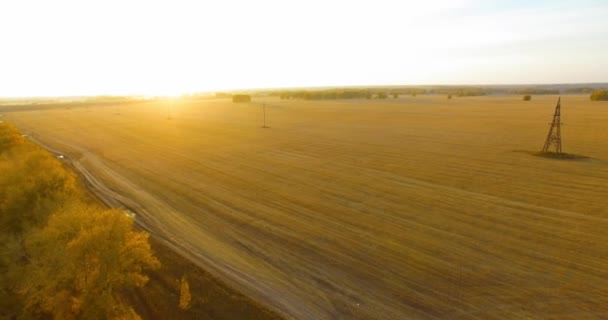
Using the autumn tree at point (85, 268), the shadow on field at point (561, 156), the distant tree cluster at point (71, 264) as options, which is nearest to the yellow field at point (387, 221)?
the shadow on field at point (561, 156)

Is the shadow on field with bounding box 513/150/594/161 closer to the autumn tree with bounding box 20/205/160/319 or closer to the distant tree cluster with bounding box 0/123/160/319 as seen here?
the distant tree cluster with bounding box 0/123/160/319

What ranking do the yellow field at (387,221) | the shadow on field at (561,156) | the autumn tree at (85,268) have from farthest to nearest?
1. the shadow on field at (561,156)
2. the yellow field at (387,221)
3. the autumn tree at (85,268)

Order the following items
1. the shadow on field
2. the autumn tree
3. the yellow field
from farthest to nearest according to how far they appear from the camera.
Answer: the shadow on field → the yellow field → the autumn tree

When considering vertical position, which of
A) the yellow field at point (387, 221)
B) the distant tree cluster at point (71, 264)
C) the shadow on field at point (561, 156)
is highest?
the distant tree cluster at point (71, 264)

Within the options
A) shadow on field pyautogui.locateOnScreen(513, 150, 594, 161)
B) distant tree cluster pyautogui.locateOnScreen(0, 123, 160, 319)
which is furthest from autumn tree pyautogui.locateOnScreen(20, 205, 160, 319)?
shadow on field pyautogui.locateOnScreen(513, 150, 594, 161)

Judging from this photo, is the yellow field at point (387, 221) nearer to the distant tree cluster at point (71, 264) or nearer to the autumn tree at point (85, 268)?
the distant tree cluster at point (71, 264)

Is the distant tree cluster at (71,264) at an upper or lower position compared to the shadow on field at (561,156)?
upper

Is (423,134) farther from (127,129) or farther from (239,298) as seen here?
(127,129)

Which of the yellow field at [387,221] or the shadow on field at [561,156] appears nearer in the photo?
the yellow field at [387,221]
